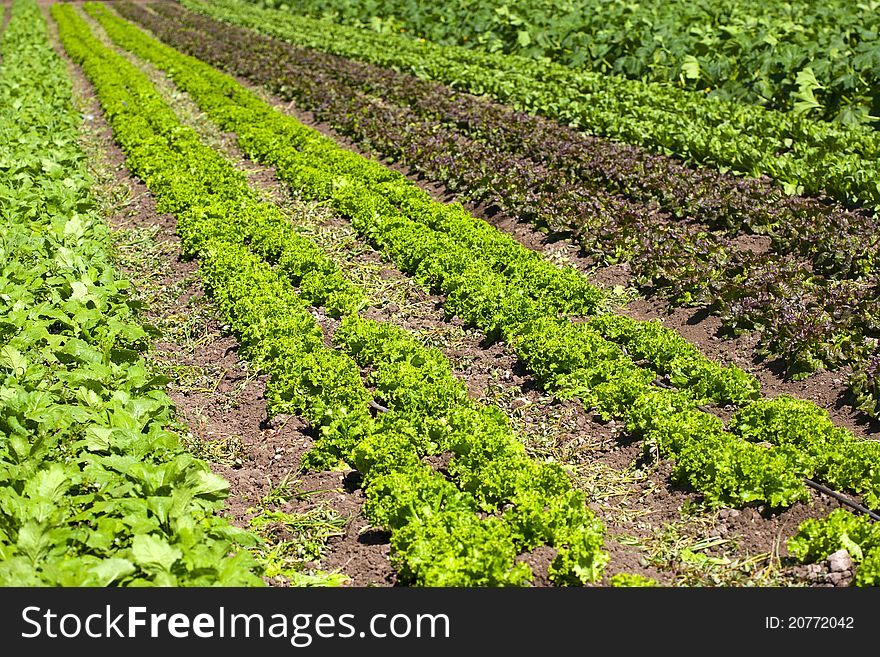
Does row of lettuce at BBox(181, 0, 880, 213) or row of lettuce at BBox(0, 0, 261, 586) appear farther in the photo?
row of lettuce at BBox(181, 0, 880, 213)

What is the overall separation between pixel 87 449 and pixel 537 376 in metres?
3.41

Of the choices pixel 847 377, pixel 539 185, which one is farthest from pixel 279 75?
pixel 847 377

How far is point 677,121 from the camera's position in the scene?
12.0m

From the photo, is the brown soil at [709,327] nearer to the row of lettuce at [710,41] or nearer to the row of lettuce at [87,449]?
the row of lettuce at [87,449]

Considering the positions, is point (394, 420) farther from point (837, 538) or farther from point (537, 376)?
point (837, 538)

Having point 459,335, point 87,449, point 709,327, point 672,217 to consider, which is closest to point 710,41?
point 672,217

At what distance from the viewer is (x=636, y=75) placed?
16.4 meters

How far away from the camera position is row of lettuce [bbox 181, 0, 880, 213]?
995 centimetres

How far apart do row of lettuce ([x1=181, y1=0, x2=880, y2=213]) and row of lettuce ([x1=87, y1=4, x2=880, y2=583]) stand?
3685mm

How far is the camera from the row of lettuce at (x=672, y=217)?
7059mm

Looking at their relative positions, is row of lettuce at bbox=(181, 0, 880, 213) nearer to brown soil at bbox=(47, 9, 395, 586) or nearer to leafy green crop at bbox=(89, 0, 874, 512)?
leafy green crop at bbox=(89, 0, 874, 512)

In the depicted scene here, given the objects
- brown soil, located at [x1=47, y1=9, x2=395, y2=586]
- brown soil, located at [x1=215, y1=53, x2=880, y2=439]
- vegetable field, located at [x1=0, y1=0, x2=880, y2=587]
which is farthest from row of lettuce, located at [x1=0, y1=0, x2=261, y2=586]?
brown soil, located at [x1=215, y1=53, x2=880, y2=439]

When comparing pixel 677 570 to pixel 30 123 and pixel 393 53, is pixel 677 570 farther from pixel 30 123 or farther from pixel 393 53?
pixel 393 53

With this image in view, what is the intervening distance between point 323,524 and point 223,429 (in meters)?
1.50
